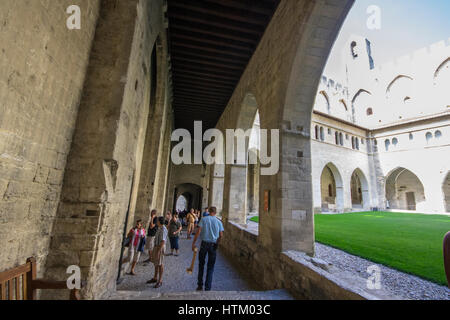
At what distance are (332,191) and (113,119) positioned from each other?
25.0 m

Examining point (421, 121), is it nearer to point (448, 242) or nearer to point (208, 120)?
point (208, 120)

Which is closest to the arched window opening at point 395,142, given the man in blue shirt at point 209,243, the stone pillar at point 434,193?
the stone pillar at point 434,193

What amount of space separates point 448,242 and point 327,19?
3.68 meters

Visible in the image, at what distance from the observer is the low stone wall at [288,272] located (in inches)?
86.5

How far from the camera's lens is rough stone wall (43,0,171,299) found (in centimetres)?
231

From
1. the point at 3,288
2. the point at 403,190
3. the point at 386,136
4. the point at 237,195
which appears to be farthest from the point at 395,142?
the point at 3,288

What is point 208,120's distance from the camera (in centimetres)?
1162

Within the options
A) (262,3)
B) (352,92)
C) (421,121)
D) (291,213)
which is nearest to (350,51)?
(352,92)

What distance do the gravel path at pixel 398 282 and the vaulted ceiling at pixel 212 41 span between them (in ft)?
18.7

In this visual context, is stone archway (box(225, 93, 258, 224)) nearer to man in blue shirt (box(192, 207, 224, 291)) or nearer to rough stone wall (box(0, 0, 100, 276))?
man in blue shirt (box(192, 207, 224, 291))

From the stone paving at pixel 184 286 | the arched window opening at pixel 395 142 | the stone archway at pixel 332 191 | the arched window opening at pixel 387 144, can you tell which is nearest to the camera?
the stone paving at pixel 184 286

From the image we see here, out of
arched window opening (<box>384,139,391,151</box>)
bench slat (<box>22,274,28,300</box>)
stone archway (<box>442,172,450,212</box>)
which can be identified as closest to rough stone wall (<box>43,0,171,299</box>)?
bench slat (<box>22,274,28,300</box>)

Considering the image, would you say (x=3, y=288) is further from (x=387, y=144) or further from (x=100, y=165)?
(x=387, y=144)

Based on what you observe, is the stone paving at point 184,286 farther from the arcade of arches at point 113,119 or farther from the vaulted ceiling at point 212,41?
the vaulted ceiling at point 212,41
